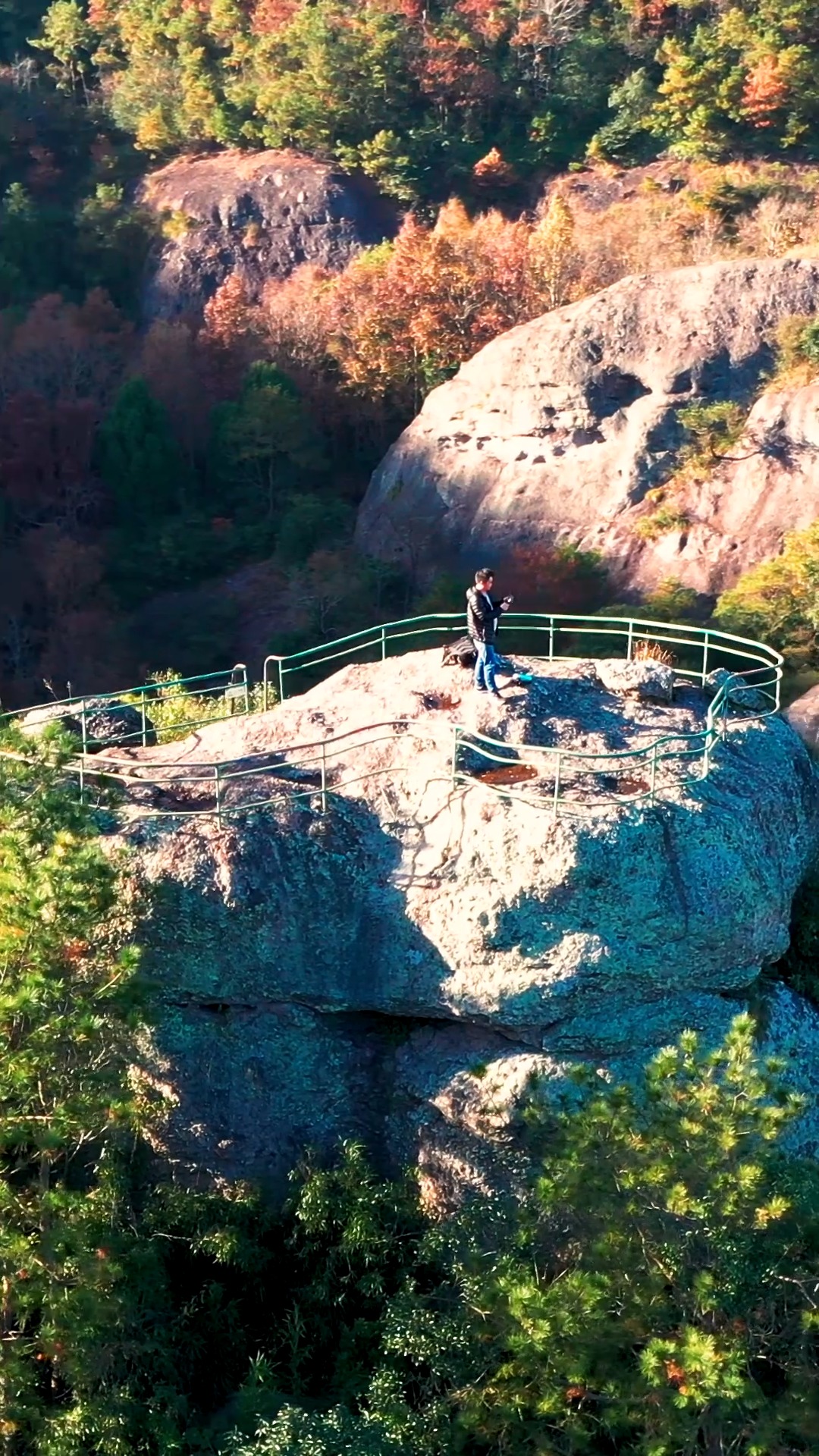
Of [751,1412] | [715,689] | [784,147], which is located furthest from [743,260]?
[751,1412]

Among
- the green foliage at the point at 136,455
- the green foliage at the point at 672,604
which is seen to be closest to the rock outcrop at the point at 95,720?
the green foliage at the point at 672,604

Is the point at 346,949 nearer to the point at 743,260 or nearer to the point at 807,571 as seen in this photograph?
the point at 807,571

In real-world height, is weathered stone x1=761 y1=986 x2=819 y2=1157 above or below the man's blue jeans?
below

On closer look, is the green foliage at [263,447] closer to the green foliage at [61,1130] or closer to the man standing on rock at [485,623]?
the man standing on rock at [485,623]

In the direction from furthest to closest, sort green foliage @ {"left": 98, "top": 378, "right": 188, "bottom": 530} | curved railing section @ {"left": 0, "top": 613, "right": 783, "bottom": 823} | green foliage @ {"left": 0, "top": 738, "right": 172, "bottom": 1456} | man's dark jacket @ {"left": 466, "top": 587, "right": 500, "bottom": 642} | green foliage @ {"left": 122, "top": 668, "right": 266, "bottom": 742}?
green foliage @ {"left": 98, "top": 378, "right": 188, "bottom": 530} < green foliage @ {"left": 122, "top": 668, "right": 266, "bottom": 742} < man's dark jacket @ {"left": 466, "top": 587, "right": 500, "bottom": 642} < curved railing section @ {"left": 0, "top": 613, "right": 783, "bottom": 823} < green foliage @ {"left": 0, "top": 738, "right": 172, "bottom": 1456}

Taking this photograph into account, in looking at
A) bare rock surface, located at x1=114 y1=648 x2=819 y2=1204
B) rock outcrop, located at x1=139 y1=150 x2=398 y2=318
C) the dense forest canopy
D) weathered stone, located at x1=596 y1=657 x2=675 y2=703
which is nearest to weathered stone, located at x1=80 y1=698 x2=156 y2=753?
bare rock surface, located at x1=114 y1=648 x2=819 y2=1204

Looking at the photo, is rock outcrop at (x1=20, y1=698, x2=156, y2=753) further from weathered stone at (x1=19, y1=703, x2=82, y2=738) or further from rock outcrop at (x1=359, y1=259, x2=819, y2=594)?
rock outcrop at (x1=359, y1=259, x2=819, y2=594)
